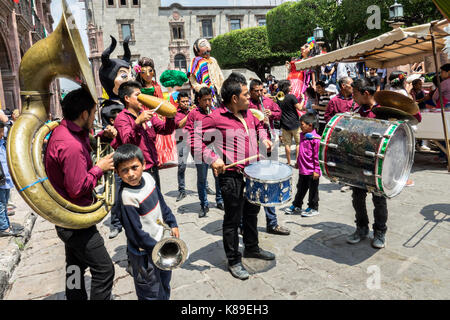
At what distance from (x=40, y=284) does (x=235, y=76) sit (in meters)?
3.12

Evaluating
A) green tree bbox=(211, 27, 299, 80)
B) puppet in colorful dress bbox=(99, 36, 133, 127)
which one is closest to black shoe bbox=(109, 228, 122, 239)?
puppet in colorful dress bbox=(99, 36, 133, 127)

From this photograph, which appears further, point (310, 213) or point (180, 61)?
point (180, 61)

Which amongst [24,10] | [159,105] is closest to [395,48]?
[159,105]

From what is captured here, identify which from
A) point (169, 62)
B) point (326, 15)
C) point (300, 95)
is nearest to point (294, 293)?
point (300, 95)

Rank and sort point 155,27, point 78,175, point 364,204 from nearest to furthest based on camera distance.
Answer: point 78,175 → point 364,204 → point 155,27

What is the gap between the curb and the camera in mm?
3655

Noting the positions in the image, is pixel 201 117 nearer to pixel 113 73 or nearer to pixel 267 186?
pixel 113 73

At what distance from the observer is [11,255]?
4188 mm

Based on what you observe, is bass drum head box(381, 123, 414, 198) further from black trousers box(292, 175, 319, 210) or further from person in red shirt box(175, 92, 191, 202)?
person in red shirt box(175, 92, 191, 202)

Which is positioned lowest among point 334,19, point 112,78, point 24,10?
point 112,78

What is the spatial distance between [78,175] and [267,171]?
1.80 m
